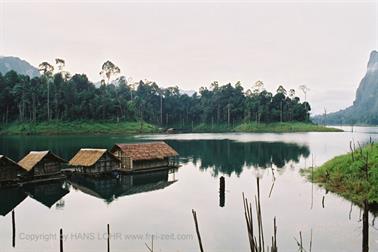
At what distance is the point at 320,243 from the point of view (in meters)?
21.3

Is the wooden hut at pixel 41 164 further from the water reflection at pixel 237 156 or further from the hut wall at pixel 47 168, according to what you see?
the water reflection at pixel 237 156

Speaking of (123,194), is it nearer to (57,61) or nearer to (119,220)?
(119,220)

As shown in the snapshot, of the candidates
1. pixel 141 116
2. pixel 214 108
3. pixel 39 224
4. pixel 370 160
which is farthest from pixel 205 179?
pixel 214 108

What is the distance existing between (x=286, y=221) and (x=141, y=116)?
118775 mm

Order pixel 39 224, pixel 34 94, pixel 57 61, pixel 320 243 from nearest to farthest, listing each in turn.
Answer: pixel 320 243
pixel 39 224
pixel 34 94
pixel 57 61

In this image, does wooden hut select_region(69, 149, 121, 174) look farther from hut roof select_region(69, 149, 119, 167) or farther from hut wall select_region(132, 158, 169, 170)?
hut wall select_region(132, 158, 169, 170)

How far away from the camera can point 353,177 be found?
A: 32.9 m

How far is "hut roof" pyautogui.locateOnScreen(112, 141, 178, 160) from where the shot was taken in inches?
1865

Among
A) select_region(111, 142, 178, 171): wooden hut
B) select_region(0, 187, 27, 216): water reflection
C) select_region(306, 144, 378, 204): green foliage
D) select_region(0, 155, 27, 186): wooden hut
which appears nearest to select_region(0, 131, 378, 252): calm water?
select_region(0, 187, 27, 216): water reflection

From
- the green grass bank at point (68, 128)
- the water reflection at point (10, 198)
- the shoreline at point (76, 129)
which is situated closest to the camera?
the water reflection at point (10, 198)

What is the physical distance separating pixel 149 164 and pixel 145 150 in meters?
2.00

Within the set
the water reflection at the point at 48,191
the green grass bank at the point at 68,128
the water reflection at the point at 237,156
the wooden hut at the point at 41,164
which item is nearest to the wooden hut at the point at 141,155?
the water reflection at the point at 237,156

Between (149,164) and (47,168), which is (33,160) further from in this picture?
(149,164)

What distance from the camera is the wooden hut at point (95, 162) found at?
4435cm
